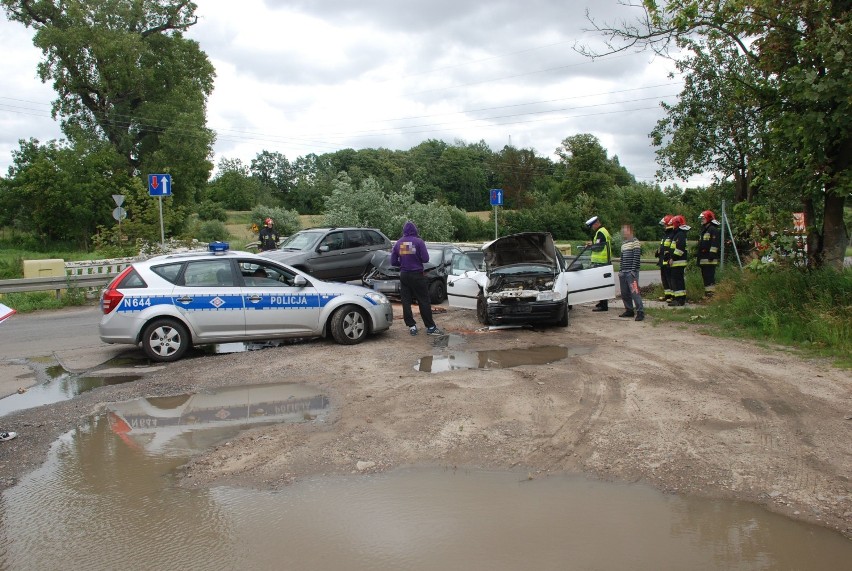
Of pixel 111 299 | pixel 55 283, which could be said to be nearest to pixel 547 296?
pixel 111 299

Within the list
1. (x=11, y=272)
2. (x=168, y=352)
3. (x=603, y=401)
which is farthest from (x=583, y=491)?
(x=11, y=272)

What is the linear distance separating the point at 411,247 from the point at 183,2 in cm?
4181

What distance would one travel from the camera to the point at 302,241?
55.3 ft

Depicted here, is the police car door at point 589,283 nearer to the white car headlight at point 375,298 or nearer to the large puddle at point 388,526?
the white car headlight at point 375,298

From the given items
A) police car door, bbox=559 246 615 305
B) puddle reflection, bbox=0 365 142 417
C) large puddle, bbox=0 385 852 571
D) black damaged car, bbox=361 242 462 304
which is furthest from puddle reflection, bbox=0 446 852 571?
black damaged car, bbox=361 242 462 304

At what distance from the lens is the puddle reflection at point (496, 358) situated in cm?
864

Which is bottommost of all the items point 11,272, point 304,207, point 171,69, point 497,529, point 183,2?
point 497,529

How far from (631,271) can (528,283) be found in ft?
6.98

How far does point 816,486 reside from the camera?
4660 millimetres

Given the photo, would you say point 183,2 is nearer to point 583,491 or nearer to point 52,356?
point 52,356

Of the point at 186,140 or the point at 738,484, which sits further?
the point at 186,140

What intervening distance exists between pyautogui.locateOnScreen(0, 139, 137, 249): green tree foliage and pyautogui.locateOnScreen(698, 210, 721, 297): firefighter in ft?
122

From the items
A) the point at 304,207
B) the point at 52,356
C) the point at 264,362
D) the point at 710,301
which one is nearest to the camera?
the point at 264,362

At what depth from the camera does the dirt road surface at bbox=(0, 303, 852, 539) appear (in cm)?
499
